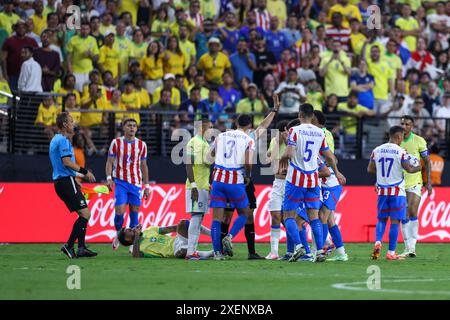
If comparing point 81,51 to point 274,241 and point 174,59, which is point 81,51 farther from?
point 274,241

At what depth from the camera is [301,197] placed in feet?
50.0

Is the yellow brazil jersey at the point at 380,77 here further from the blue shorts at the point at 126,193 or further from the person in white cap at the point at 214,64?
the blue shorts at the point at 126,193

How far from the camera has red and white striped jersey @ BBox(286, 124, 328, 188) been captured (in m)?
15.0

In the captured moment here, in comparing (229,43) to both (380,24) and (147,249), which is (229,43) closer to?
(380,24)

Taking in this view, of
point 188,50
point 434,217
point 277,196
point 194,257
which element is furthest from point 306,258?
point 188,50

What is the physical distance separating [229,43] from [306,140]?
441 inches

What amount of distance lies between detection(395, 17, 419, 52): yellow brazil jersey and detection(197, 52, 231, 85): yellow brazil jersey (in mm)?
5793

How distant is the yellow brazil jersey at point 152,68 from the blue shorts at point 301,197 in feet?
31.9

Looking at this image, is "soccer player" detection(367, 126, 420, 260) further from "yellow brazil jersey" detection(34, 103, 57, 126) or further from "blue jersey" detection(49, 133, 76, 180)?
"yellow brazil jersey" detection(34, 103, 57, 126)

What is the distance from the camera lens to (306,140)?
15.1 metres

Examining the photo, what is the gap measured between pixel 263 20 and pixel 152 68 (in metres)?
3.55
